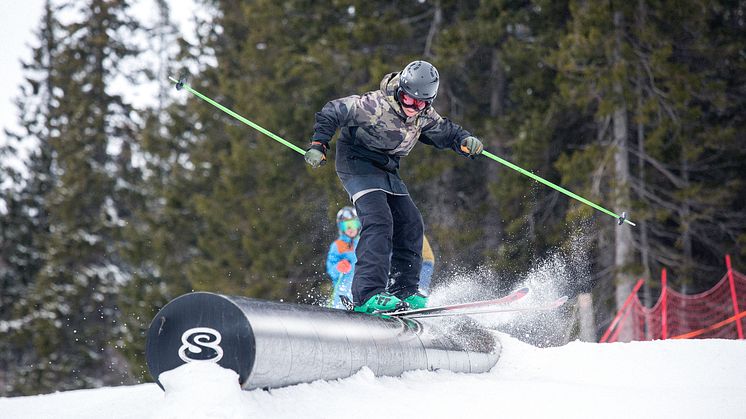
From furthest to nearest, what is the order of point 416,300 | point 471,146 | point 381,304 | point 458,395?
point 471,146 → point 416,300 → point 381,304 → point 458,395

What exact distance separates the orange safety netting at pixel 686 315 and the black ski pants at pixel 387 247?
7.78 meters

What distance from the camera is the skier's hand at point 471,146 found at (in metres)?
6.08

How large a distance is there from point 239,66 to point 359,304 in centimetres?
1809

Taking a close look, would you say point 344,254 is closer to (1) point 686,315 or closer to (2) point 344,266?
(2) point 344,266

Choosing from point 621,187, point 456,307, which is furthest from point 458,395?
point 621,187

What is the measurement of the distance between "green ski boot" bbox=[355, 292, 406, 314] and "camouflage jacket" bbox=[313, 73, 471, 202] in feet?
2.28

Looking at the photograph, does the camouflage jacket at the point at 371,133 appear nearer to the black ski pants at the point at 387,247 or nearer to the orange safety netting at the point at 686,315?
the black ski pants at the point at 387,247

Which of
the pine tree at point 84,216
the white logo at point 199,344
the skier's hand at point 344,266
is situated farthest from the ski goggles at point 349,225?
the pine tree at point 84,216

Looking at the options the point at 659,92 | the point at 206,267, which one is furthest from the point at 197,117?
the point at 659,92

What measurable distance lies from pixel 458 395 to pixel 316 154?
179 cm

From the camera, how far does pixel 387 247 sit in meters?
5.54

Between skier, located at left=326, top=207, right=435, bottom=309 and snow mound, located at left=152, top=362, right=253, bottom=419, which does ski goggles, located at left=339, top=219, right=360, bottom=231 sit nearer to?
skier, located at left=326, top=207, right=435, bottom=309

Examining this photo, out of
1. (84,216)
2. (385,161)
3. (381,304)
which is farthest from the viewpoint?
(84,216)

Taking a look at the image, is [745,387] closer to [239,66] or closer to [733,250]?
[733,250]
